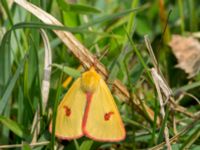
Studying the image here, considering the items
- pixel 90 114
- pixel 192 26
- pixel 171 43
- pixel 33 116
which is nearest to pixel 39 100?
pixel 33 116

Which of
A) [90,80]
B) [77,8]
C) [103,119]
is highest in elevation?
[77,8]

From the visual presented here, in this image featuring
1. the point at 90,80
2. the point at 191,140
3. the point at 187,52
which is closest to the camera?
the point at 191,140

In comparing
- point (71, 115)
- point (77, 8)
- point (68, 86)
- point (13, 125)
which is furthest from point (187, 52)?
point (13, 125)

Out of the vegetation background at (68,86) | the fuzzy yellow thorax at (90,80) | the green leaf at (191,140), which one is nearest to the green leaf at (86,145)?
the vegetation background at (68,86)

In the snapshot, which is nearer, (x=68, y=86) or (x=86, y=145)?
(x=86, y=145)

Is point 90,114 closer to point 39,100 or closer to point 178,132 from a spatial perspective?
point 39,100

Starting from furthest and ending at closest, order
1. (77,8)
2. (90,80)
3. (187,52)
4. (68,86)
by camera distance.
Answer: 1. (187,52)
2. (77,8)
3. (68,86)
4. (90,80)

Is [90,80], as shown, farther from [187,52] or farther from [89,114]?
[187,52]

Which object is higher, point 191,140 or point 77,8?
point 77,8
